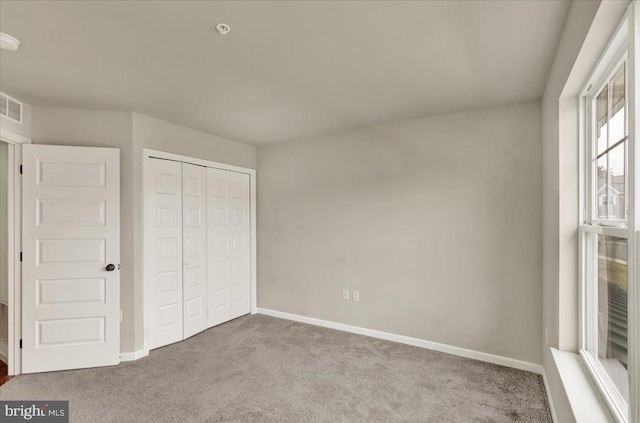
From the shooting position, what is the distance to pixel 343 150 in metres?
3.93

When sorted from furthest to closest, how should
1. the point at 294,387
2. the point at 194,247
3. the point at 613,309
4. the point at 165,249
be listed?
the point at 194,247
the point at 165,249
the point at 294,387
the point at 613,309

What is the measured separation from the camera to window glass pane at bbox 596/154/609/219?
5.22 feet

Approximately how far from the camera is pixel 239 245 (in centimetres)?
449

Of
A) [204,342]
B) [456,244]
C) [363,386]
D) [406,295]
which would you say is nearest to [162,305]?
[204,342]

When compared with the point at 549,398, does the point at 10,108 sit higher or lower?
higher

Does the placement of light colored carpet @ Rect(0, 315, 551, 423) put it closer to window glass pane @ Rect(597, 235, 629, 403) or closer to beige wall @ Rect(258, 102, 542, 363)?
beige wall @ Rect(258, 102, 542, 363)

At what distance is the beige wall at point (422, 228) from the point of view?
2908 mm

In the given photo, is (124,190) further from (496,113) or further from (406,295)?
(496,113)

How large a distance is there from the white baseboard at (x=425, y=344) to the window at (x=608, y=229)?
1179 mm

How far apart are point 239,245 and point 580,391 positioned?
3857 mm

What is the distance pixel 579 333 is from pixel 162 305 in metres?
3.71

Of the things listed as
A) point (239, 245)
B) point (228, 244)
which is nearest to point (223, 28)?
point (228, 244)

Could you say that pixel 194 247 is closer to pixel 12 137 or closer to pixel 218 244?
pixel 218 244

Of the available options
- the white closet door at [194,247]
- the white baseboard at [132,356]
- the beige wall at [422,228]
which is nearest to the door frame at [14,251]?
the white baseboard at [132,356]
